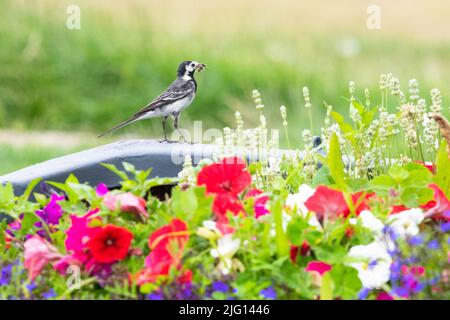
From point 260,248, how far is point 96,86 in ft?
21.9

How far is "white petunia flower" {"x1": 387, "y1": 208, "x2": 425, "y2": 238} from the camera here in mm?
1758

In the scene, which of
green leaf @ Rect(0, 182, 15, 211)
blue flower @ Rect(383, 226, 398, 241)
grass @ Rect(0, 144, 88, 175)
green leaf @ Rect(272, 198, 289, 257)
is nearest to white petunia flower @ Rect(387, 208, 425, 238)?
blue flower @ Rect(383, 226, 398, 241)

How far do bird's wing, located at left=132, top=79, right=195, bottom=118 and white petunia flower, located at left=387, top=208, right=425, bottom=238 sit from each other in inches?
49.8

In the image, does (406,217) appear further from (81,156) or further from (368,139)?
(81,156)

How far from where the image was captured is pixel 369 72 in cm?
840

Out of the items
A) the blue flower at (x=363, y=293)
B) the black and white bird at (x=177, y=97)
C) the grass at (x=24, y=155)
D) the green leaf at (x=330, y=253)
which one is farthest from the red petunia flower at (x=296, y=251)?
the grass at (x=24, y=155)

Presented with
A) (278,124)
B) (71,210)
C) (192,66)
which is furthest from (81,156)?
(278,124)

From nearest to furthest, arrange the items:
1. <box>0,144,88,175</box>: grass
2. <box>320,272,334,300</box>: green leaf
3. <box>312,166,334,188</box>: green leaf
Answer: <box>320,272,334,300</box>: green leaf
<box>312,166,334,188</box>: green leaf
<box>0,144,88,175</box>: grass

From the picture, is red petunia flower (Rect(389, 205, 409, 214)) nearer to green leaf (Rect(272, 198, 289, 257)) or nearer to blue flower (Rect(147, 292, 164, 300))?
green leaf (Rect(272, 198, 289, 257))

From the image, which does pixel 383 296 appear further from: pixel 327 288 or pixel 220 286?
pixel 220 286

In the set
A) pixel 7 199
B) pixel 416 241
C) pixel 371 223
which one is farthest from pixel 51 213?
pixel 416 241

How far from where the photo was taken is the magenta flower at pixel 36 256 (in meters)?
1.75

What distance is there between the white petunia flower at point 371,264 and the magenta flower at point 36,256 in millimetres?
599

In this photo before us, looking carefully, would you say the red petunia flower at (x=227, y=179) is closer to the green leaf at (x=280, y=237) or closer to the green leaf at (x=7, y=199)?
the green leaf at (x=280, y=237)
